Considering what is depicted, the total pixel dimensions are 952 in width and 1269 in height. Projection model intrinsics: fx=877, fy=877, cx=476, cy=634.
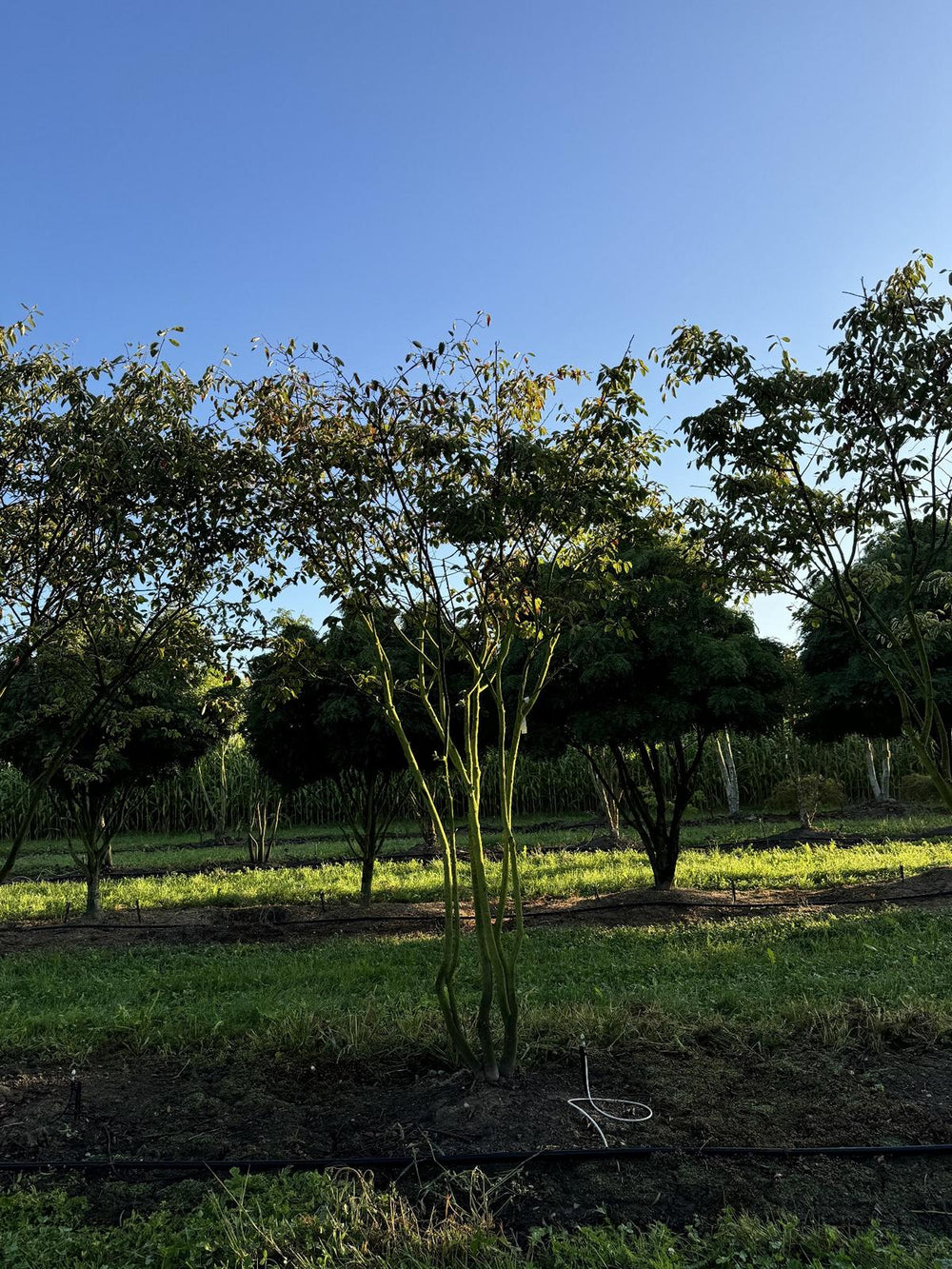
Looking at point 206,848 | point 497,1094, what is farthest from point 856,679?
point 206,848

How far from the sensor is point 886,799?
77.1ft

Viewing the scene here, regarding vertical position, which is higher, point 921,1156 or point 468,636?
point 468,636

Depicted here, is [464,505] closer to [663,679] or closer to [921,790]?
[663,679]

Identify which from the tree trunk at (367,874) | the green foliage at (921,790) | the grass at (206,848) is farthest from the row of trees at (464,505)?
the green foliage at (921,790)

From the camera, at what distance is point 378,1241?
3.26 m

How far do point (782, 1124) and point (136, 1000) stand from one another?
5.12m

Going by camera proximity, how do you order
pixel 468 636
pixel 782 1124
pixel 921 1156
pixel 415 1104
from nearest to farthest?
pixel 921 1156, pixel 782 1124, pixel 415 1104, pixel 468 636

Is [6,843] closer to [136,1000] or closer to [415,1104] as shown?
A: [136,1000]

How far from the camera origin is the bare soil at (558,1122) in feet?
11.7

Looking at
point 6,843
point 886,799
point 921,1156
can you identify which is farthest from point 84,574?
point 6,843

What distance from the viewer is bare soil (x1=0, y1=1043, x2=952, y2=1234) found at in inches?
140

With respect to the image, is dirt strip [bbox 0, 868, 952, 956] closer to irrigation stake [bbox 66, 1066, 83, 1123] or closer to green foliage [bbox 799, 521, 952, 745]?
green foliage [bbox 799, 521, 952, 745]

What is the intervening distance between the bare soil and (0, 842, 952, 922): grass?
279 inches

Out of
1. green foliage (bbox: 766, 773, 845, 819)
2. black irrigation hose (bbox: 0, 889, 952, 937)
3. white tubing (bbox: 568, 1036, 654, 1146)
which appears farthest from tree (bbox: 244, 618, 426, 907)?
green foliage (bbox: 766, 773, 845, 819)
